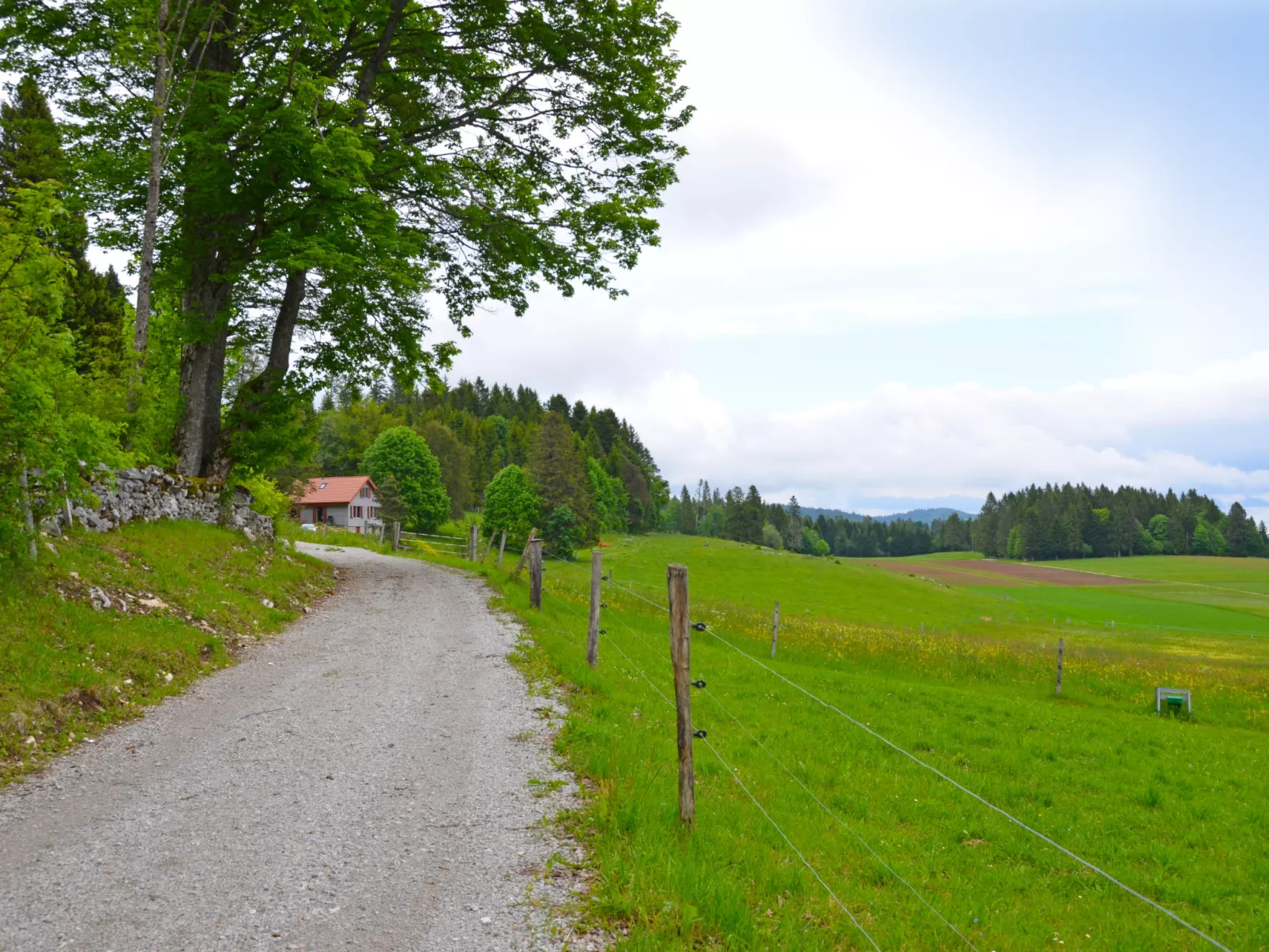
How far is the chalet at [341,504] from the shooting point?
80.2m

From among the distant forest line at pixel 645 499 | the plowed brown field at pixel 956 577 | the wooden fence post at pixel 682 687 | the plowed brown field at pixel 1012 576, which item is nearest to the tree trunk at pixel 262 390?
the wooden fence post at pixel 682 687

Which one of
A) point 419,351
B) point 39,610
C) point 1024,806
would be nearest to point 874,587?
point 419,351

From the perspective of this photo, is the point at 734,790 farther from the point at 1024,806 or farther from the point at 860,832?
the point at 1024,806

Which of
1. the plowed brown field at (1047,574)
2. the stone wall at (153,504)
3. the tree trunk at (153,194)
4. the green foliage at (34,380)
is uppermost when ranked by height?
the tree trunk at (153,194)

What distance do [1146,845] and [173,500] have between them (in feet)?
67.9

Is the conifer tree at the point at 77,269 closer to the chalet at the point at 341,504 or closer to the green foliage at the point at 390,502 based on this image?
the green foliage at the point at 390,502

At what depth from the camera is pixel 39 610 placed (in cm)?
1004

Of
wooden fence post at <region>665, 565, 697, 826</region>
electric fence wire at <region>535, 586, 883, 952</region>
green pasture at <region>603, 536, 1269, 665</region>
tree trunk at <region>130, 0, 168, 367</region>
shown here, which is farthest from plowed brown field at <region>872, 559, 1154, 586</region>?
wooden fence post at <region>665, 565, 697, 826</region>

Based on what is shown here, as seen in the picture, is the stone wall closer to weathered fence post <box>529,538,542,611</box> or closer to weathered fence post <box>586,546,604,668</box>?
weathered fence post <box>529,538,542,611</box>

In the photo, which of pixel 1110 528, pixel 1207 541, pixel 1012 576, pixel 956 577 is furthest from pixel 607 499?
pixel 1207 541

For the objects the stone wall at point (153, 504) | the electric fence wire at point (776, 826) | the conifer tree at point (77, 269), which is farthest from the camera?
the conifer tree at point (77, 269)

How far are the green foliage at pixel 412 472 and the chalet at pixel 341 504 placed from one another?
2.60 metres

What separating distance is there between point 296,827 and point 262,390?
16.9 m

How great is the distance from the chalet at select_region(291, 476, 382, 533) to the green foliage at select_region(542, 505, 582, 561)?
19.7m
